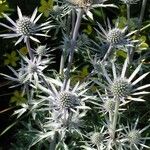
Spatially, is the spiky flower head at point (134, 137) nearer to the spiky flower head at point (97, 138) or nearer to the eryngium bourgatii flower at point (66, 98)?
the spiky flower head at point (97, 138)

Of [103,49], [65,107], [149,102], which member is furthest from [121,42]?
[149,102]

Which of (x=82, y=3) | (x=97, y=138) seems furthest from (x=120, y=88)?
(x=82, y=3)

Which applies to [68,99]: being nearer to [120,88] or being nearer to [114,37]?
[120,88]

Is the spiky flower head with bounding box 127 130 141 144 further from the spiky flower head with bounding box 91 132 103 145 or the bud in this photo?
the bud

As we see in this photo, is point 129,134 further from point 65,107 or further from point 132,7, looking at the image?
point 132,7

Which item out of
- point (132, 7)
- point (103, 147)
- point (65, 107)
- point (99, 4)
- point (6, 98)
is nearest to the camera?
point (99, 4)

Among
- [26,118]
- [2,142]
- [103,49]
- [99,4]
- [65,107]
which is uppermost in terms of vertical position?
[99,4]
